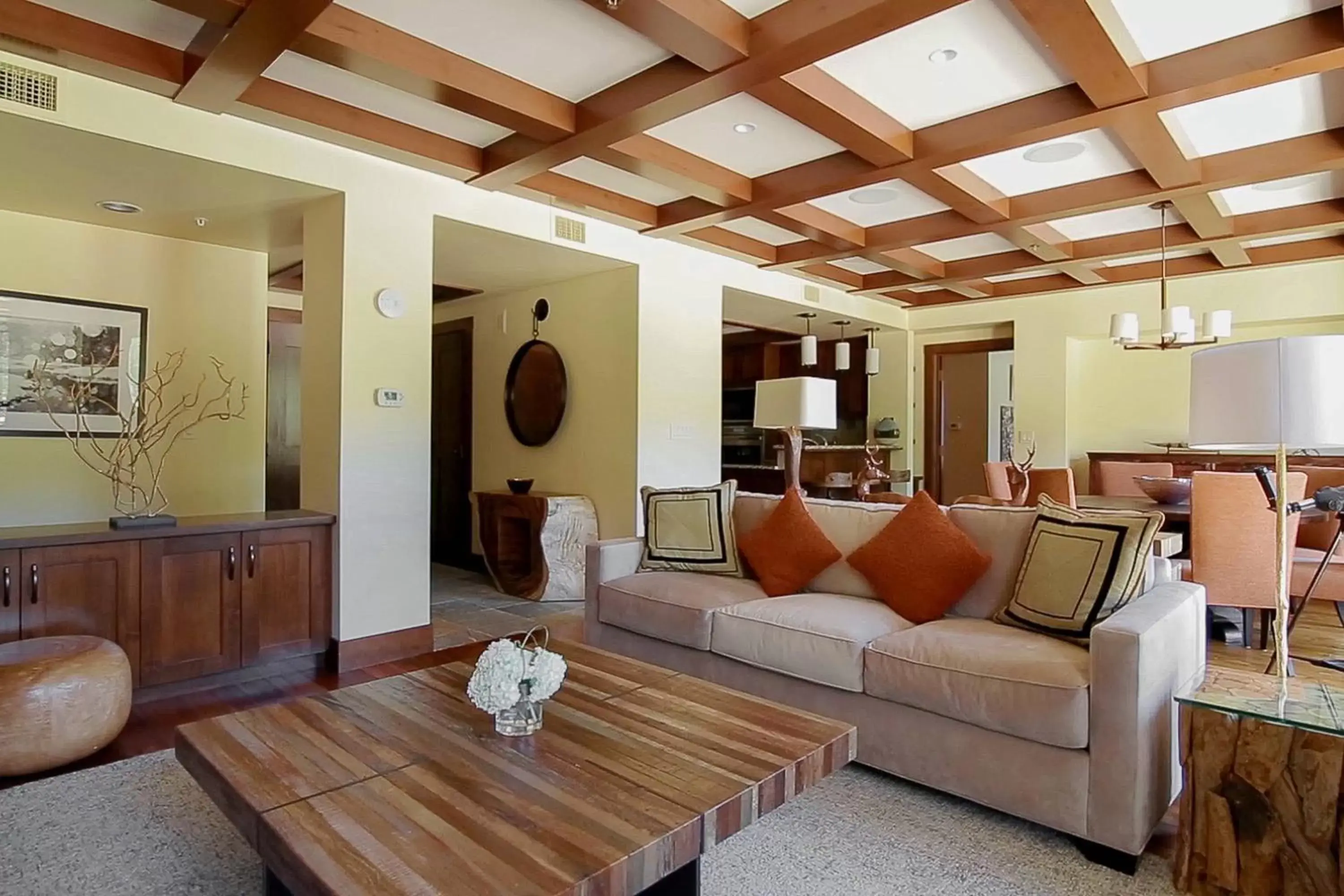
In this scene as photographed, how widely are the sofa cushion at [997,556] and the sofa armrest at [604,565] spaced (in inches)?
57.5

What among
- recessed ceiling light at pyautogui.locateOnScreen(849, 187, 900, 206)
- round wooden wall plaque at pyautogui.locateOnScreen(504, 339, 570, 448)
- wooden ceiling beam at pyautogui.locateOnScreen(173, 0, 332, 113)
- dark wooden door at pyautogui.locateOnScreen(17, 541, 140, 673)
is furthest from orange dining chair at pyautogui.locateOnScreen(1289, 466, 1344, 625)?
dark wooden door at pyautogui.locateOnScreen(17, 541, 140, 673)

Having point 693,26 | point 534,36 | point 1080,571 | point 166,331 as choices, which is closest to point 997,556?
point 1080,571

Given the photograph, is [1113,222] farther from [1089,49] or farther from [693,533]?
[693,533]

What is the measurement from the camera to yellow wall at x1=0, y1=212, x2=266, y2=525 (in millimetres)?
4035

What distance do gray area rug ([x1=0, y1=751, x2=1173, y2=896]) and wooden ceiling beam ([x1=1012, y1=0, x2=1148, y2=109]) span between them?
252 centimetres

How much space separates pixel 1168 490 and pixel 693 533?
297cm

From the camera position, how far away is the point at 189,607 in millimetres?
3334

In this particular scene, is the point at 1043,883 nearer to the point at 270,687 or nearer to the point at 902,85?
the point at 902,85

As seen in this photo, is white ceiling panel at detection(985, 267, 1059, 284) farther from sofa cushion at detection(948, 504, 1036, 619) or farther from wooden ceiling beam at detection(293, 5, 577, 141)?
wooden ceiling beam at detection(293, 5, 577, 141)

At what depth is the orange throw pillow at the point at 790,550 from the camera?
3145 millimetres

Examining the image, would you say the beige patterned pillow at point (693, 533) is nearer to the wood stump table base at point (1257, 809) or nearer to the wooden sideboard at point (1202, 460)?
the wood stump table base at point (1257, 809)

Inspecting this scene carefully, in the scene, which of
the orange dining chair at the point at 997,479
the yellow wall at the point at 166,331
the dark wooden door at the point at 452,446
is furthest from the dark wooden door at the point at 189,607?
the orange dining chair at the point at 997,479

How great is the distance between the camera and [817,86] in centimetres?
307

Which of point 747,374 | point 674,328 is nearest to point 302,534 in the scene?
point 674,328
